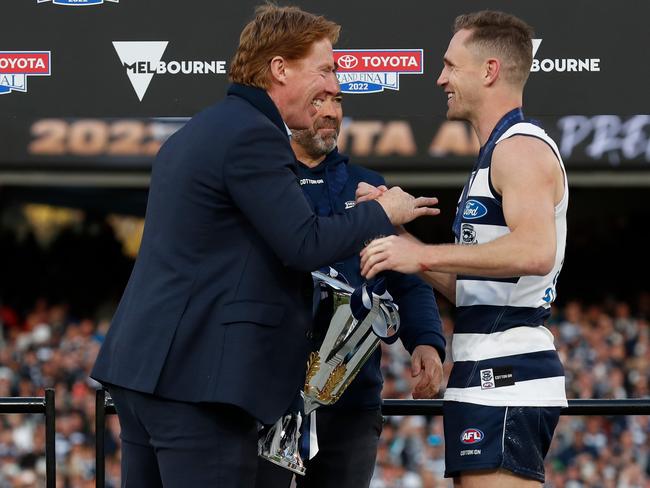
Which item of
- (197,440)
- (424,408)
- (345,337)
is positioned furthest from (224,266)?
(424,408)

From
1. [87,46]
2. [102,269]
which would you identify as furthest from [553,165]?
[102,269]

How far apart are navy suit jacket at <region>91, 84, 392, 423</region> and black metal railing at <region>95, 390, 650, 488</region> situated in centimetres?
80

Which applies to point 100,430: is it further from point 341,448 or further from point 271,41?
point 271,41

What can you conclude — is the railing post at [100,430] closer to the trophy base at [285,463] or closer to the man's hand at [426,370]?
the trophy base at [285,463]

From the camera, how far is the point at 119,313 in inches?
102

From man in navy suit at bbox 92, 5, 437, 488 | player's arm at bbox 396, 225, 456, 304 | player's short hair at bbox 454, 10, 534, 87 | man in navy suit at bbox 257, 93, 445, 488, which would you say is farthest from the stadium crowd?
man in navy suit at bbox 92, 5, 437, 488

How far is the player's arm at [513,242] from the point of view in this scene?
251 cm

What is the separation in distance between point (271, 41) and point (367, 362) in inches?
39.7

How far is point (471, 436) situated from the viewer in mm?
2668

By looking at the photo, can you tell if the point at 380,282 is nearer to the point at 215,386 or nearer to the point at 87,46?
the point at 215,386

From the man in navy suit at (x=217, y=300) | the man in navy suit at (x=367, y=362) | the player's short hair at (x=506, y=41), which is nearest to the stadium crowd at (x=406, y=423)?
the man in navy suit at (x=367, y=362)

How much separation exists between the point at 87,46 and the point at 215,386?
5.02 feet

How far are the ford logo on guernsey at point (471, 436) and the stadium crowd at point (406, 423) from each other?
708cm

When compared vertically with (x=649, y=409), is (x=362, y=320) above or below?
above
